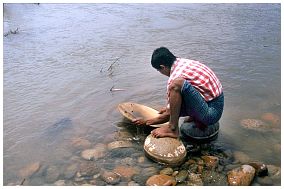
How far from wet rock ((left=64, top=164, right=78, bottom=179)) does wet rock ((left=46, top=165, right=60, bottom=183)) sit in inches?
3.4

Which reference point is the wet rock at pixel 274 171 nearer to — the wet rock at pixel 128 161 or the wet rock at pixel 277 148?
the wet rock at pixel 277 148

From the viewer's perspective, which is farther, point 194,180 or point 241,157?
point 241,157

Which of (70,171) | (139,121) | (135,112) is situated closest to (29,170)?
(70,171)

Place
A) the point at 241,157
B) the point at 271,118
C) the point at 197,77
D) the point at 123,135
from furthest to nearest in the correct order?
the point at 271,118 → the point at 123,135 → the point at 241,157 → the point at 197,77

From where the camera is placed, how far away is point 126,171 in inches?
136

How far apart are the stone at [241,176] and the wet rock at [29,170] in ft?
6.17

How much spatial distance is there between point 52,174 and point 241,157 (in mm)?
1887

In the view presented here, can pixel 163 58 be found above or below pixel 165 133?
above

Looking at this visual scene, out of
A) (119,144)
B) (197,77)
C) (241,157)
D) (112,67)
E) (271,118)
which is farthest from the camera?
(112,67)

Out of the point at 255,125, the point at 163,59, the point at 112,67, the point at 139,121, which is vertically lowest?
the point at 255,125

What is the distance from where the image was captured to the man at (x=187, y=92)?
3434 mm

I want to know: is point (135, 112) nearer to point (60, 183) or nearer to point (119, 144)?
point (119, 144)

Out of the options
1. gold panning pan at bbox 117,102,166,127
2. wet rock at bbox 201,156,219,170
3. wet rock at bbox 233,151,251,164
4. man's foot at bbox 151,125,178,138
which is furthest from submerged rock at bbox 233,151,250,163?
gold panning pan at bbox 117,102,166,127

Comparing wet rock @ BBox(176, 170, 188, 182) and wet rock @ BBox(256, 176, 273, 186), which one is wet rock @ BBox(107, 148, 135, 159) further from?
wet rock @ BBox(256, 176, 273, 186)
